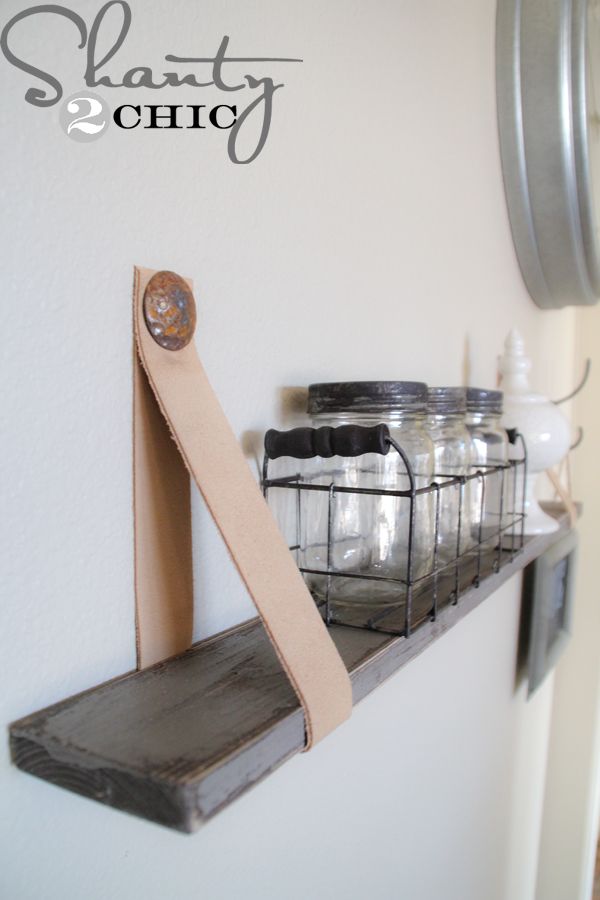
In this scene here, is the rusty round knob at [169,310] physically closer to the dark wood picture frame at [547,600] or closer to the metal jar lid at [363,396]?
the metal jar lid at [363,396]

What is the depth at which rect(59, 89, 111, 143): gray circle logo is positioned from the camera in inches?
9.8

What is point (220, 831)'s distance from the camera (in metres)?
0.35

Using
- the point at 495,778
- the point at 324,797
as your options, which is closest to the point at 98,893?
the point at 324,797

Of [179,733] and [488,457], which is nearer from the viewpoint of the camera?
[179,733]

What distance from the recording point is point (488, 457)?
0.62m

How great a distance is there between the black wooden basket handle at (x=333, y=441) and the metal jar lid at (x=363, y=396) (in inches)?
1.4

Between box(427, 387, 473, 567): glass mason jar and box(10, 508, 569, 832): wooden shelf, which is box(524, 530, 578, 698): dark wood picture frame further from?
box(10, 508, 569, 832): wooden shelf

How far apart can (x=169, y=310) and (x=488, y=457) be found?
1.33 feet

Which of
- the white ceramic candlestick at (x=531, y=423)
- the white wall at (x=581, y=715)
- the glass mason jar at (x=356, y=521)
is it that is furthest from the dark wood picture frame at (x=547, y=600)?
the glass mason jar at (x=356, y=521)

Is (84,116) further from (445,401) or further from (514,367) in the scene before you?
(514,367)

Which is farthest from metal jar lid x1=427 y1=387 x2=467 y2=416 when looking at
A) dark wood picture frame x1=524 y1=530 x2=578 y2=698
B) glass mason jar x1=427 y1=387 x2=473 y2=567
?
dark wood picture frame x1=524 y1=530 x2=578 y2=698

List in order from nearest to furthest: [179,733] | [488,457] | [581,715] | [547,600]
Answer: [179,733]
[488,457]
[547,600]
[581,715]

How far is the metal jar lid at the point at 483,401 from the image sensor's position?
21.1 inches

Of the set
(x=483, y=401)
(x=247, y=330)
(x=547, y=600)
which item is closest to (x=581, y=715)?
(x=547, y=600)
